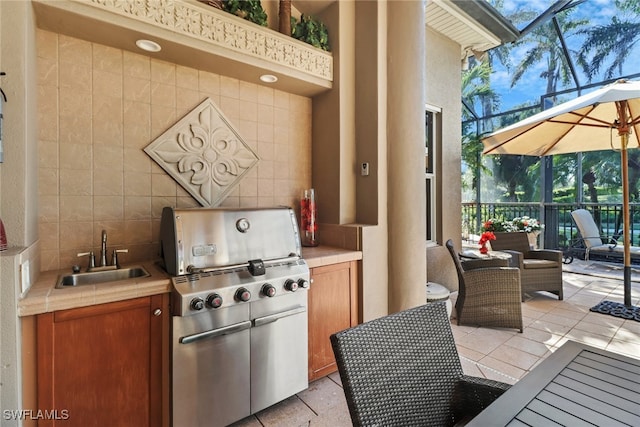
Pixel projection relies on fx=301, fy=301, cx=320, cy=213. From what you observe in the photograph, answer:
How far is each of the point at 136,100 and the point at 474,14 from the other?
161 inches

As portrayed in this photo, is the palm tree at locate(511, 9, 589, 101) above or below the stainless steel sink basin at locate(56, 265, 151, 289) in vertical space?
above

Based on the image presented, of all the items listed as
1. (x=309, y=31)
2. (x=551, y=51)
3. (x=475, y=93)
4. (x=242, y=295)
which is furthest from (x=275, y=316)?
(x=475, y=93)

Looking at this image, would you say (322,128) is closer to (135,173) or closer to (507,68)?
(135,173)

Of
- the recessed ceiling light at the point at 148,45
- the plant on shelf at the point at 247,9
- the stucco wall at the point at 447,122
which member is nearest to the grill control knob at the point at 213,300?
the recessed ceiling light at the point at 148,45

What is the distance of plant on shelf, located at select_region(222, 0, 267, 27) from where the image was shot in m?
2.29

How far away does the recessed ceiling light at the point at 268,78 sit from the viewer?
2554 millimetres

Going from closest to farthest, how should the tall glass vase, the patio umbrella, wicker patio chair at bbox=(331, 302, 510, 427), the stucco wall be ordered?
wicker patio chair at bbox=(331, 302, 510, 427) < the tall glass vase < the patio umbrella < the stucco wall

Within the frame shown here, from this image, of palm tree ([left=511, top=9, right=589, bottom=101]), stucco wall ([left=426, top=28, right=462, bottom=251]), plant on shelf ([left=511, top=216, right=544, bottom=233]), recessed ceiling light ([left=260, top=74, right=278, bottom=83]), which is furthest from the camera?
palm tree ([left=511, top=9, right=589, bottom=101])

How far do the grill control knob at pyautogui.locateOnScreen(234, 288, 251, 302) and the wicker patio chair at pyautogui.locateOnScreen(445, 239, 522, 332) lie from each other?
2.17 m

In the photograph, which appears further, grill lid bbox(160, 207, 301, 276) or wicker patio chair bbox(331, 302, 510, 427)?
grill lid bbox(160, 207, 301, 276)

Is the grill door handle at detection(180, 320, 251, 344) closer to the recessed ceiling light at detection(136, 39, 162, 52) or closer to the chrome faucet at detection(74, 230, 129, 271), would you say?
the chrome faucet at detection(74, 230, 129, 271)

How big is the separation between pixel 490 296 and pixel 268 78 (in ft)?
9.93

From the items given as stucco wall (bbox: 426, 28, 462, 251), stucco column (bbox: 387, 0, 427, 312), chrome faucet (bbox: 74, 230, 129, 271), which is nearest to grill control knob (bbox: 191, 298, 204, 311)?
chrome faucet (bbox: 74, 230, 129, 271)

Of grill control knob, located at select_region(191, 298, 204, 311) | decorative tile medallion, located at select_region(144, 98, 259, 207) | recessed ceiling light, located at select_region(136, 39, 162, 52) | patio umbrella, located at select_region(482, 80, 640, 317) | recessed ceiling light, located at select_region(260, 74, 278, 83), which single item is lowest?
grill control knob, located at select_region(191, 298, 204, 311)
